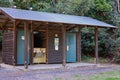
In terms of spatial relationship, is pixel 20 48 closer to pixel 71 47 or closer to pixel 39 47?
pixel 39 47

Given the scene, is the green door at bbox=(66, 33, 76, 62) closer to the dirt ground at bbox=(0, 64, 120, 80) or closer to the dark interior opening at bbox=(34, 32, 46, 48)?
the dark interior opening at bbox=(34, 32, 46, 48)

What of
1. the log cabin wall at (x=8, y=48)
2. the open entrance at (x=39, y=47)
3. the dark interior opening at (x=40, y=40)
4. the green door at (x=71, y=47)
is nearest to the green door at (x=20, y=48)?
the log cabin wall at (x=8, y=48)

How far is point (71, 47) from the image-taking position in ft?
46.8

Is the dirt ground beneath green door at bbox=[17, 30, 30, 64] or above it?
beneath

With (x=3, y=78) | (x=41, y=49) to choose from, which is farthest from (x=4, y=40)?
(x=3, y=78)

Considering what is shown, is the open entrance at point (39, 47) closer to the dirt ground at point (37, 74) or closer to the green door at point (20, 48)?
the green door at point (20, 48)

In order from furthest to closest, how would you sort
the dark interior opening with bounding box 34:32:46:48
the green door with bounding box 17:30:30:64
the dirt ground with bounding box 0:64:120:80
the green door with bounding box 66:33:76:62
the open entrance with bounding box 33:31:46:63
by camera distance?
the green door with bounding box 66:33:76:62 → the dark interior opening with bounding box 34:32:46:48 → the open entrance with bounding box 33:31:46:63 → the green door with bounding box 17:30:30:64 → the dirt ground with bounding box 0:64:120:80

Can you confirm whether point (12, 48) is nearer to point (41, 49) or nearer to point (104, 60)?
point (41, 49)

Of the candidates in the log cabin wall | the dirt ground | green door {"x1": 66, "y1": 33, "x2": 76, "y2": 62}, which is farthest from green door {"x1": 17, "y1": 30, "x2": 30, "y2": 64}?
green door {"x1": 66, "y1": 33, "x2": 76, "y2": 62}

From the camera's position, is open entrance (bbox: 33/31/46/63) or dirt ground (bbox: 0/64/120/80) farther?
open entrance (bbox: 33/31/46/63)

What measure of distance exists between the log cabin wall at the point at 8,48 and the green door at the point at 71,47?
11.7ft

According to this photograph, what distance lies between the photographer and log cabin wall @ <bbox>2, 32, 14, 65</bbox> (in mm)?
12289

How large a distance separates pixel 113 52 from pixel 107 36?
1684 millimetres

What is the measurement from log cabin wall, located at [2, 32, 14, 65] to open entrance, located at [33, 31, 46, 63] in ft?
4.19
